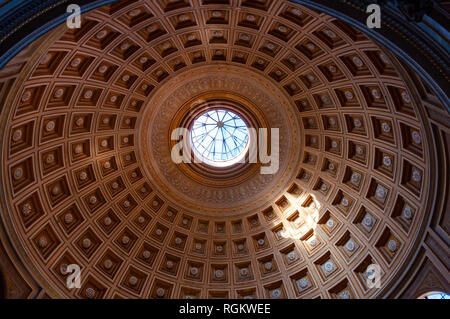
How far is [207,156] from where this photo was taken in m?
31.8

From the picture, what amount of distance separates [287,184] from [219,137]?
771 centimetres

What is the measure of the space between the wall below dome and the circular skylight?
196 inches

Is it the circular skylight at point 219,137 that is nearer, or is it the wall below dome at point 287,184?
the wall below dome at point 287,184

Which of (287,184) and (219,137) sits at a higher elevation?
(219,137)

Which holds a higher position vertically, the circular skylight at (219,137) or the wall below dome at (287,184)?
the circular skylight at (219,137)

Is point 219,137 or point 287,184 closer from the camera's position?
point 287,184

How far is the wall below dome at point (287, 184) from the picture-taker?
1858 cm

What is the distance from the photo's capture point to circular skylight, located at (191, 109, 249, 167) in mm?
31391

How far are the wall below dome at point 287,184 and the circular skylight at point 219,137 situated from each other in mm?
4988

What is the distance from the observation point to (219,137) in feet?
107
